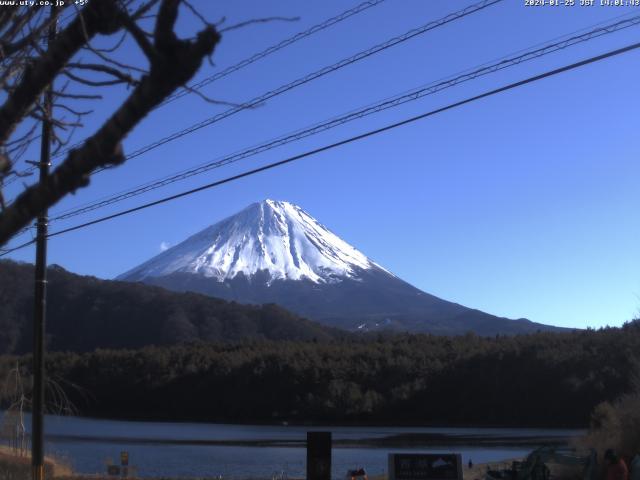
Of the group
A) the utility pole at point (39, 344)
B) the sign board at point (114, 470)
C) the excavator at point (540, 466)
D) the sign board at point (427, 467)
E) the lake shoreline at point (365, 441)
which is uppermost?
the utility pole at point (39, 344)

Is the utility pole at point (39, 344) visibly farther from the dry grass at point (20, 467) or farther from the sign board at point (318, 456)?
the sign board at point (318, 456)

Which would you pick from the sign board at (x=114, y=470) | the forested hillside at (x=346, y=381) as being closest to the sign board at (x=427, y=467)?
the sign board at (x=114, y=470)

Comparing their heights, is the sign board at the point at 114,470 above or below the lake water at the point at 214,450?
above

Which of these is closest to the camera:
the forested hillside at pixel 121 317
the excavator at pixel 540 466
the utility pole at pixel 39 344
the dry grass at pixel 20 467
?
the utility pole at pixel 39 344

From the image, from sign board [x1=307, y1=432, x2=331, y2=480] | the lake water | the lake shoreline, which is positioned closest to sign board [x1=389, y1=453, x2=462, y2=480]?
sign board [x1=307, y1=432, x2=331, y2=480]

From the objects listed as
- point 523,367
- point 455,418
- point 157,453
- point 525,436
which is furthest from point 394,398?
point 157,453

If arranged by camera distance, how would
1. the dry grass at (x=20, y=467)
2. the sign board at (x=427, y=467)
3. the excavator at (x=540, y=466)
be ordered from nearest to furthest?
the sign board at (x=427, y=467) < the excavator at (x=540, y=466) < the dry grass at (x=20, y=467)
